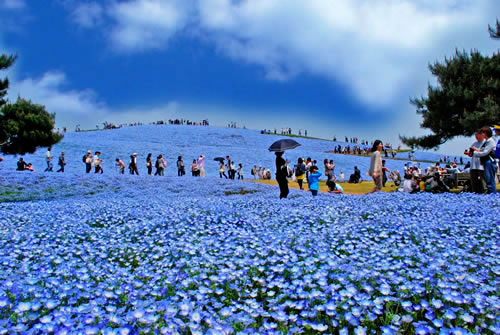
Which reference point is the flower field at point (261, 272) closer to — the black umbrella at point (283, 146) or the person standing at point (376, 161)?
the person standing at point (376, 161)

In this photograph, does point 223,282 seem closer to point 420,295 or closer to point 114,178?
point 420,295

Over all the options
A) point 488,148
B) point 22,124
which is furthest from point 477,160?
point 22,124

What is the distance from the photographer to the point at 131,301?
2934mm

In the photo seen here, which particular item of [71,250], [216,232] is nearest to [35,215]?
[71,250]

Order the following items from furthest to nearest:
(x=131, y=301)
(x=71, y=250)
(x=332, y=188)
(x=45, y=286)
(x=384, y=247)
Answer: (x=332, y=188), (x=71, y=250), (x=384, y=247), (x=45, y=286), (x=131, y=301)

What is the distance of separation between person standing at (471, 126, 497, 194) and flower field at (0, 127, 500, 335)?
1.67m

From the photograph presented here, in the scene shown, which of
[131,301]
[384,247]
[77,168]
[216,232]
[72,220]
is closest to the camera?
[131,301]

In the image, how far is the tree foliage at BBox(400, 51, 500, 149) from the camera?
16641 mm

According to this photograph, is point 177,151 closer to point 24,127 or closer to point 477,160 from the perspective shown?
point 24,127

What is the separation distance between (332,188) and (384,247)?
1368 cm

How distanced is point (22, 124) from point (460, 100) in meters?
22.3

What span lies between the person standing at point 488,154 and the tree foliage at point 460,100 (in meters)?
7.81

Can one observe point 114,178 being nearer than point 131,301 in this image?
No

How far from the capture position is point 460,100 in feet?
59.5
